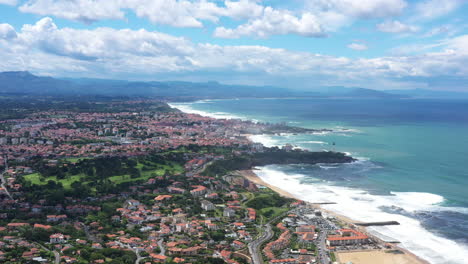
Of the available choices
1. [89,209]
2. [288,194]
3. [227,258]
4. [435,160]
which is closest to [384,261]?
[227,258]

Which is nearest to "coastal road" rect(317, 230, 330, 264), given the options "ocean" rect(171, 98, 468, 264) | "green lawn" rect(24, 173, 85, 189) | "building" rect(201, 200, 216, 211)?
"ocean" rect(171, 98, 468, 264)

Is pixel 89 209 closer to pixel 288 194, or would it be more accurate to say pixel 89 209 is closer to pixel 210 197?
pixel 210 197

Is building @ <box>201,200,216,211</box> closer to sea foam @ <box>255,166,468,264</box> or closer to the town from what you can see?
the town

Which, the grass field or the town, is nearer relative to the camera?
the town

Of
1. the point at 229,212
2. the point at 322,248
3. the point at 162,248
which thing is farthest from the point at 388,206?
the point at 162,248

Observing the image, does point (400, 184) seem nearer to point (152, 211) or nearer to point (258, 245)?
point (258, 245)

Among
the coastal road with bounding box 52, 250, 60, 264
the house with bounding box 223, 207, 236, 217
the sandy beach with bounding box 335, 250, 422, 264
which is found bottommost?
the sandy beach with bounding box 335, 250, 422, 264
